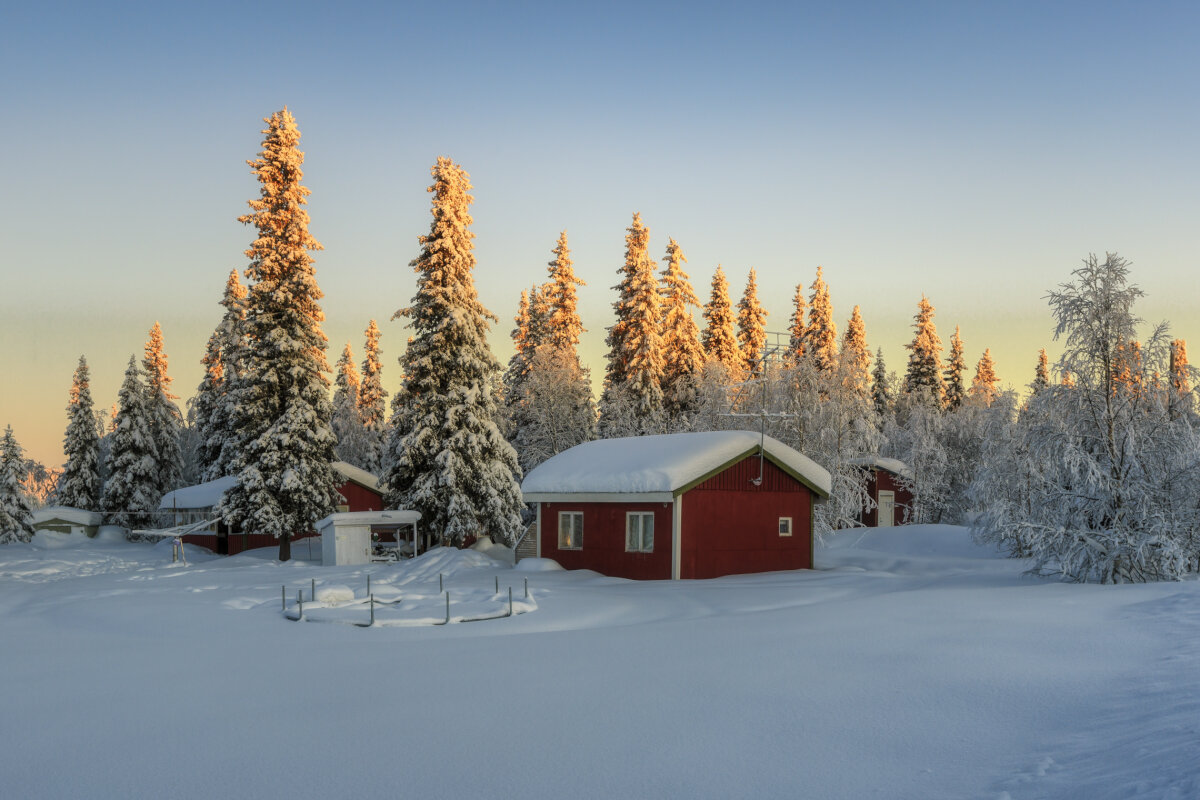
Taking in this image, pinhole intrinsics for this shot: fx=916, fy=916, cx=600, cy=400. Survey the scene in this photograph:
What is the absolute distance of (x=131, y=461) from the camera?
56469 millimetres

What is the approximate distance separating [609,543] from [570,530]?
6.50ft

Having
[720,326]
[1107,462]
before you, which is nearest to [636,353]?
[720,326]

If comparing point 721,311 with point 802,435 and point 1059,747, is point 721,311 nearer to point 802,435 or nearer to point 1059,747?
point 802,435

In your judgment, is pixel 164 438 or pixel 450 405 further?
pixel 164 438

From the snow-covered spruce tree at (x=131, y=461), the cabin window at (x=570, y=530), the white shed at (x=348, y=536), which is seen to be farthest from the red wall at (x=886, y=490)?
the snow-covered spruce tree at (x=131, y=461)

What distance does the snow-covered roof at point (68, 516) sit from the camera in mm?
55062

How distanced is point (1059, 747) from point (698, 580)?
59.8 ft

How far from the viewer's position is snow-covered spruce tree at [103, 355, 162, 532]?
56250mm

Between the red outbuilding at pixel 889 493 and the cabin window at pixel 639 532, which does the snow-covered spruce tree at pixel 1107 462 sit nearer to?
the cabin window at pixel 639 532

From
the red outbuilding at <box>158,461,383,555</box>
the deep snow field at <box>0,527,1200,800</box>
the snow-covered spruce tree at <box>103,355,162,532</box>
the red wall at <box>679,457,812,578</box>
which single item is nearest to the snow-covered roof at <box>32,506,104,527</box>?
the snow-covered spruce tree at <box>103,355,162,532</box>

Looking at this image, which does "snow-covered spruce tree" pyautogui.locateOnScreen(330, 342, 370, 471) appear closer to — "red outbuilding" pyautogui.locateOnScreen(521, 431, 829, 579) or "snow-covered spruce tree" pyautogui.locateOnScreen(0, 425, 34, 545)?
"snow-covered spruce tree" pyautogui.locateOnScreen(0, 425, 34, 545)

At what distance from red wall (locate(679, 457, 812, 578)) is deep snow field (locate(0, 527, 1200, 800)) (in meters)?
6.37

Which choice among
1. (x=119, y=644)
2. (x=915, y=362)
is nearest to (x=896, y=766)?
(x=119, y=644)

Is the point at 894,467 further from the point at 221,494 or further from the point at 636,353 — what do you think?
the point at 221,494
